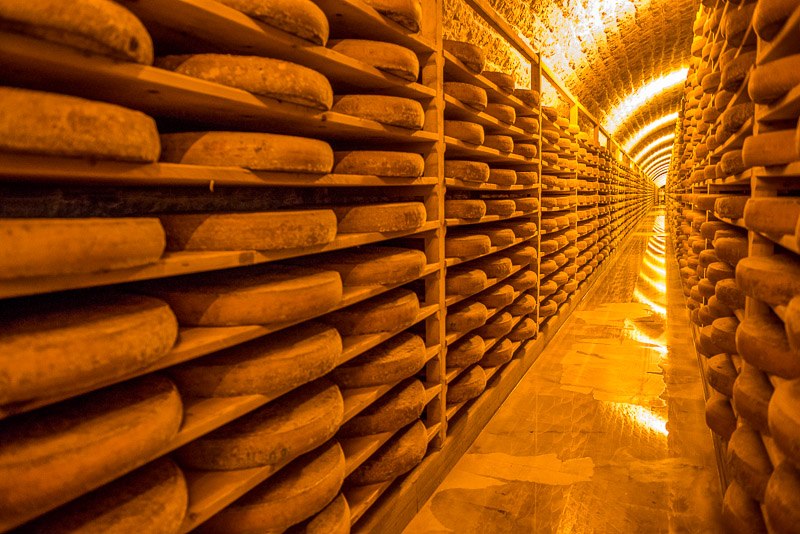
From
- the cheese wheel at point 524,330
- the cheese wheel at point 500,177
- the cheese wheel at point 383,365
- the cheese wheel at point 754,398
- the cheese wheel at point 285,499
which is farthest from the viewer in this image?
the cheese wheel at point 524,330

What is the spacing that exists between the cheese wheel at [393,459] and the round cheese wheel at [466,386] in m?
0.56

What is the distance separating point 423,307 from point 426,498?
0.86 m

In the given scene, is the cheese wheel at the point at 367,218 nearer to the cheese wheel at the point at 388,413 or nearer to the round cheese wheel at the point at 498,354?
the cheese wheel at the point at 388,413

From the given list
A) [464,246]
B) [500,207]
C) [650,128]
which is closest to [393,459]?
[464,246]

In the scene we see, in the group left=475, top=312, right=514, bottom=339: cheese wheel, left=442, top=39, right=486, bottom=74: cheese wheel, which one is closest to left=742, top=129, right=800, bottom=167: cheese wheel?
left=442, top=39, right=486, bottom=74: cheese wheel

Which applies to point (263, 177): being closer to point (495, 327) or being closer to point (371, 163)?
point (371, 163)

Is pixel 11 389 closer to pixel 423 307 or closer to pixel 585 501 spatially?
pixel 423 307

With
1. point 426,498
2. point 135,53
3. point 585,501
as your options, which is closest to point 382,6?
point 135,53

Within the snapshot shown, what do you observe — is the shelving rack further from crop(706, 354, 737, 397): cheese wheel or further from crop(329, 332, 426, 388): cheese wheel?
crop(706, 354, 737, 397): cheese wheel

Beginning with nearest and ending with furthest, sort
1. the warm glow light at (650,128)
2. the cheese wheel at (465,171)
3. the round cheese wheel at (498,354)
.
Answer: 1. the cheese wheel at (465,171)
2. the round cheese wheel at (498,354)
3. the warm glow light at (650,128)

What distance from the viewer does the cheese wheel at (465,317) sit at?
110 inches

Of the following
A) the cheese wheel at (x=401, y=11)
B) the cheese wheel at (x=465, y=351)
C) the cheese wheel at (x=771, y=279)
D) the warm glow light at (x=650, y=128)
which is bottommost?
the cheese wheel at (x=465, y=351)

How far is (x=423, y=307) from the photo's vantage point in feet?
7.98

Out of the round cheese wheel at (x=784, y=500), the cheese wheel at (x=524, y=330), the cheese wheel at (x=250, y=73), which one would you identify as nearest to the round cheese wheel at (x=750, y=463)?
the round cheese wheel at (x=784, y=500)
